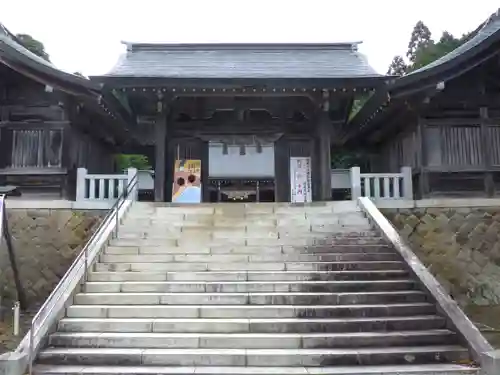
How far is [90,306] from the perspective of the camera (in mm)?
6824

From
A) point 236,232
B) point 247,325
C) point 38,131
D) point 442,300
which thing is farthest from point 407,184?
point 38,131

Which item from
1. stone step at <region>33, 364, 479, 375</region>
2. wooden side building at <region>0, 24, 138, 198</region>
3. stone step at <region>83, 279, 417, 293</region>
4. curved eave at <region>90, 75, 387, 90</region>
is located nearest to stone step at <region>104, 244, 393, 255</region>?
stone step at <region>83, 279, 417, 293</region>

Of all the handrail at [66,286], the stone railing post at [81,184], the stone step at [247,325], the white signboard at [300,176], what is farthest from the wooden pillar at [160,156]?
the stone step at [247,325]

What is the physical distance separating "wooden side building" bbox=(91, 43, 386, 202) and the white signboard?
0.16 meters

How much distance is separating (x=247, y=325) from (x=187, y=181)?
8.73 m

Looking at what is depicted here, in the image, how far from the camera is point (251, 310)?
676 cm

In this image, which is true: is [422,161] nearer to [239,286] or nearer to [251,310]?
[239,286]

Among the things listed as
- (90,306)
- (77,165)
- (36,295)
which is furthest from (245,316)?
(77,165)

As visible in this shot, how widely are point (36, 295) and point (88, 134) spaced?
6.74 meters

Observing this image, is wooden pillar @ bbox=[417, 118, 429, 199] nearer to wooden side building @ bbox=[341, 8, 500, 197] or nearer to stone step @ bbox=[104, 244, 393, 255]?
wooden side building @ bbox=[341, 8, 500, 197]

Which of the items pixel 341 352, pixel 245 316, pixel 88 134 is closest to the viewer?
pixel 341 352

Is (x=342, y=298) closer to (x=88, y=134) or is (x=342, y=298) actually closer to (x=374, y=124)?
(x=374, y=124)

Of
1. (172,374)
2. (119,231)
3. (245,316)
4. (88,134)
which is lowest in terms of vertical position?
(172,374)

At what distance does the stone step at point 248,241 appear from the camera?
29.1 ft
